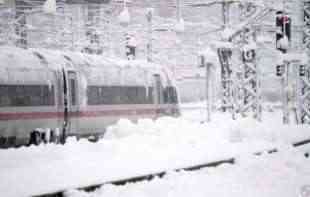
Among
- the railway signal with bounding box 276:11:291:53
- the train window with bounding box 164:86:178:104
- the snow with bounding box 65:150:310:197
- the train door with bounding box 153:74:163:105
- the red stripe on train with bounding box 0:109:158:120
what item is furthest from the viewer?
the train window with bounding box 164:86:178:104

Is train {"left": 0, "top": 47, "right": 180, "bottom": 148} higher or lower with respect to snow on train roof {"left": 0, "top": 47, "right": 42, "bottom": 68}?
lower

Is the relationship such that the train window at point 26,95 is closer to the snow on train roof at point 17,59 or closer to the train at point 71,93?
the train at point 71,93

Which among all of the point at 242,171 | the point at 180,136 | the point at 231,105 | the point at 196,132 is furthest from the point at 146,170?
the point at 231,105

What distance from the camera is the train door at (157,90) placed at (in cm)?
1608

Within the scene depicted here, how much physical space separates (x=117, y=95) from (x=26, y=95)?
3530 mm

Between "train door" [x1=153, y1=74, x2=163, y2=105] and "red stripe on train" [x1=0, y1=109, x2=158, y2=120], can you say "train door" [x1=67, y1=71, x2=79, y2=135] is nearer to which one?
"red stripe on train" [x1=0, y1=109, x2=158, y2=120]

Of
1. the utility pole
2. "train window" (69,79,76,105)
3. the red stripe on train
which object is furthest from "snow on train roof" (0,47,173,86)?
the utility pole

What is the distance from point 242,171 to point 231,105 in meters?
10.4

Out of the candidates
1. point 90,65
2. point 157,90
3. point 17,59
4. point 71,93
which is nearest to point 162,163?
point 71,93

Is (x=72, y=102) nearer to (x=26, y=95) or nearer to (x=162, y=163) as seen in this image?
(x=26, y=95)

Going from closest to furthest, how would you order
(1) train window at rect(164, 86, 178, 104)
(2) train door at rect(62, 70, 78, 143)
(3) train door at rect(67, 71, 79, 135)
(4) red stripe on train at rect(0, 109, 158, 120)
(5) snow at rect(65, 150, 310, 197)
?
(5) snow at rect(65, 150, 310, 197), (4) red stripe on train at rect(0, 109, 158, 120), (2) train door at rect(62, 70, 78, 143), (3) train door at rect(67, 71, 79, 135), (1) train window at rect(164, 86, 178, 104)

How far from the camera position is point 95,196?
6.32 m

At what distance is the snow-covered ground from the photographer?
22.1 ft

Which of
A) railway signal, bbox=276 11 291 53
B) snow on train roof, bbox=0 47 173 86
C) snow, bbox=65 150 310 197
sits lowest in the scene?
snow, bbox=65 150 310 197
